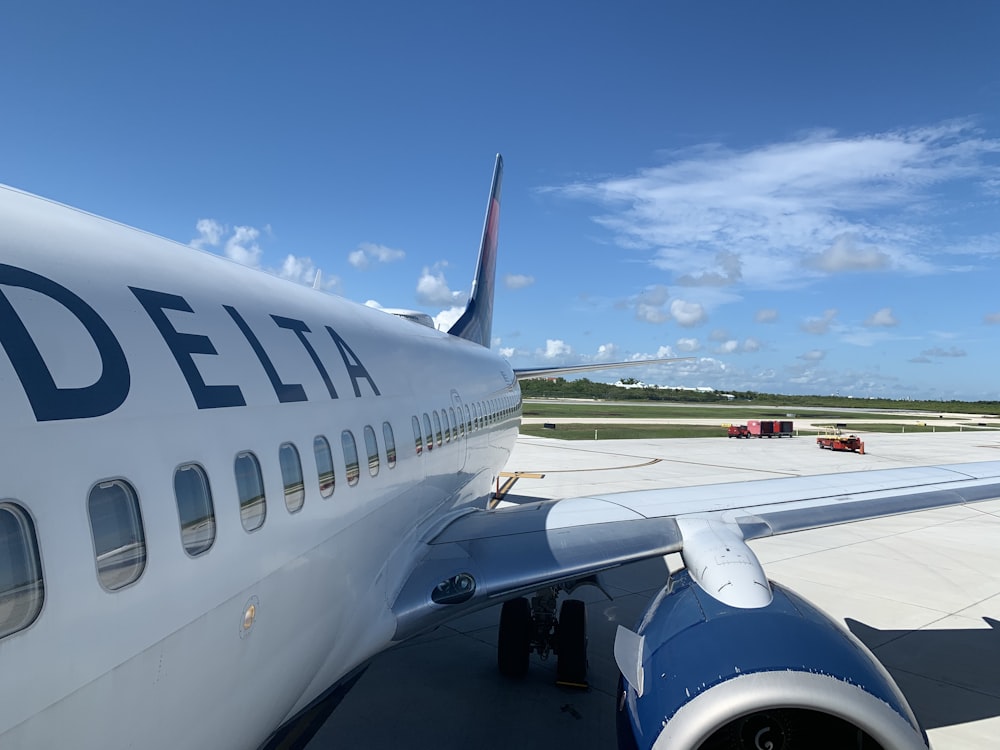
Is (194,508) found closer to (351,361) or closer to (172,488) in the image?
(172,488)

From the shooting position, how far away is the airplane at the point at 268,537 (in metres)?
2.59

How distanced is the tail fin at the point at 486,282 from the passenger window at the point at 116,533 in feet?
48.5

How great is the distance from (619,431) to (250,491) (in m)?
45.0

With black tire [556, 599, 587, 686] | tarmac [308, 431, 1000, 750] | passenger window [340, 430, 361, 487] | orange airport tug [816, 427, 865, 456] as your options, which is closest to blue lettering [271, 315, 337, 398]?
passenger window [340, 430, 361, 487]

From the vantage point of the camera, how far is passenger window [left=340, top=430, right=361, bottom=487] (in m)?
5.47

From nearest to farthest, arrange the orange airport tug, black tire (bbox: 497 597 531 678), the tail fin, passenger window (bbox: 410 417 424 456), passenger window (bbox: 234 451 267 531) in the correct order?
passenger window (bbox: 234 451 267 531), passenger window (bbox: 410 417 424 456), black tire (bbox: 497 597 531 678), the tail fin, the orange airport tug

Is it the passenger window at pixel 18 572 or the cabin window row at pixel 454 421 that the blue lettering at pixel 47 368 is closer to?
the passenger window at pixel 18 572

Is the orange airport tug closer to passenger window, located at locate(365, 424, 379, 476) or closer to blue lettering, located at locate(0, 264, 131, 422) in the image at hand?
passenger window, located at locate(365, 424, 379, 476)

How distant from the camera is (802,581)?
12961mm

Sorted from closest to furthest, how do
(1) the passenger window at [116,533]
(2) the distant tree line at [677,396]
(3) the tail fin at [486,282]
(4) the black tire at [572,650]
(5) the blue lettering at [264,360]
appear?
1. (1) the passenger window at [116,533]
2. (5) the blue lettering at [264,360]
3. (4) the black tire at [572,650]
4. (3) the tail fin at [486,282]
5. (2) the distant tree line at [677,396]

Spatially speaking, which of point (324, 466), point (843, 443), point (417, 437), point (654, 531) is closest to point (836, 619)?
point (654, 531)

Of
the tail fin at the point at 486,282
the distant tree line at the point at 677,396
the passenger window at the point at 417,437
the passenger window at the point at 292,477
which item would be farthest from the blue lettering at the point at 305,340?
the distant tree line at the point at 677,396

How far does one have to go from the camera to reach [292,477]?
14.6 feet

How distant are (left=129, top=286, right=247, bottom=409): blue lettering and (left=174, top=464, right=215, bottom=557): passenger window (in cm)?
35
